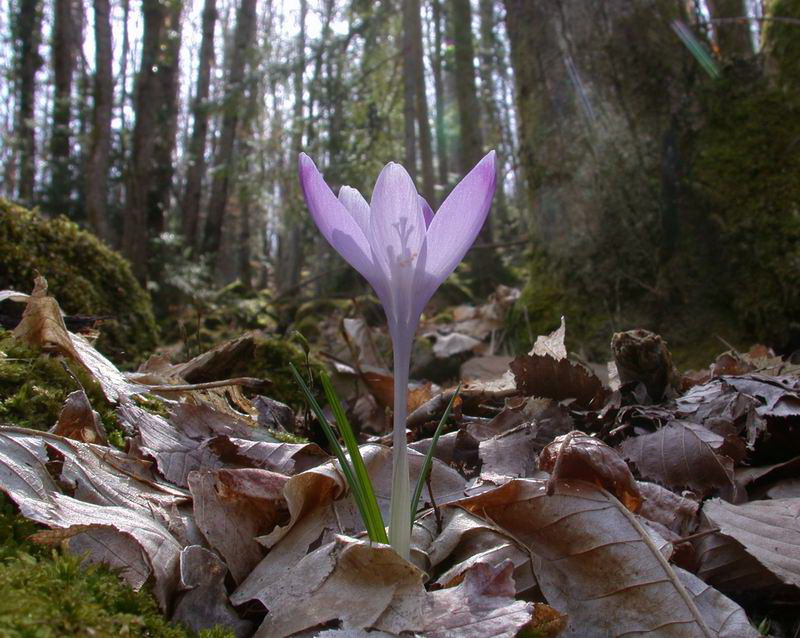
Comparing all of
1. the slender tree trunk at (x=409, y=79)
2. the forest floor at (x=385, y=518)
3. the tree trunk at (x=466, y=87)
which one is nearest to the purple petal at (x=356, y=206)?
the forest floor at (x=385, y=518)

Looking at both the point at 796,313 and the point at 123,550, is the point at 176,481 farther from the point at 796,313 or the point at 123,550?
the point at 796,313

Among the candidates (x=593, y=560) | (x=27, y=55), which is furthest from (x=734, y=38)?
(x=27, y=55)

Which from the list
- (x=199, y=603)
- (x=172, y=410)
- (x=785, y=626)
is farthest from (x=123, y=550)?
(x=785, y=626)

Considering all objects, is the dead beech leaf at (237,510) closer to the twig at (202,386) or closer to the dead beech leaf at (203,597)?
the dead beech leaf at (203,597)

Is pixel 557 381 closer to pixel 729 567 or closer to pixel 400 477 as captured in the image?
pixel 729 567

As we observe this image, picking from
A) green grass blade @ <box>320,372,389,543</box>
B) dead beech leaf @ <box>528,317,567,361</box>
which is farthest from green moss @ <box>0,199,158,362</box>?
green grass blade @ <box>320,372,389,543</box>
